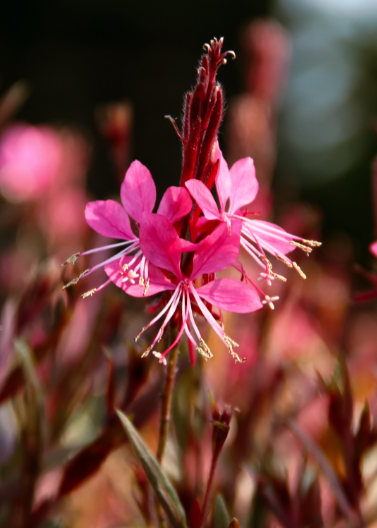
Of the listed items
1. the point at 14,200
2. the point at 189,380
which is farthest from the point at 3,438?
the point at 14,200

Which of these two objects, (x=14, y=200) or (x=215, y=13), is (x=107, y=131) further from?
(x=215, y=13)

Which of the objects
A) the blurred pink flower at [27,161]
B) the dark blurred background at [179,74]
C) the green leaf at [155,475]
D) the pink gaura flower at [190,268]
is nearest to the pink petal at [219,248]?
the pink gaura flower at [190,268]

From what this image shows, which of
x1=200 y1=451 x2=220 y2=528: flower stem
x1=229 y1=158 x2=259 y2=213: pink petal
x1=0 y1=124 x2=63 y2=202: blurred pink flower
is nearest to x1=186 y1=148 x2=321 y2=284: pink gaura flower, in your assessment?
x1=229 y1=158 x2=259 y2=213: pink petal

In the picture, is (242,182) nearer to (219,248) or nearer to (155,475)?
(219,248)

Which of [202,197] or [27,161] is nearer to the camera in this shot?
[202,197]

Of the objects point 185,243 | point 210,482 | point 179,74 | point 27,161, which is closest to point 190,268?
point 185,243

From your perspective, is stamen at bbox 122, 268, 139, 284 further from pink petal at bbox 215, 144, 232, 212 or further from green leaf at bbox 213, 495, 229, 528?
green leaf at bbox 213, 495, 229, 528

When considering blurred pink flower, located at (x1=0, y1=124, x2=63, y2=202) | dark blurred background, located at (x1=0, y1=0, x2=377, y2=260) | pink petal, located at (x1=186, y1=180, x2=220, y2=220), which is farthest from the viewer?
dark blurred background, located at (x1=0, y1=0, x2=377, y2=260)
